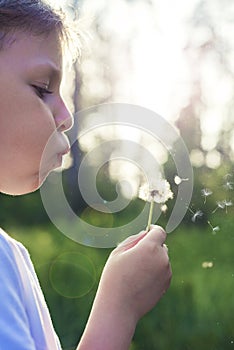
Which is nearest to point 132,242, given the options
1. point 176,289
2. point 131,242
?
point 131,242

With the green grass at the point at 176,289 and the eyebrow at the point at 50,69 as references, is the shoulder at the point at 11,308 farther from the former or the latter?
the green grass at the point at 176,289

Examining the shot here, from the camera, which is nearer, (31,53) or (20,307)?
(20,307)

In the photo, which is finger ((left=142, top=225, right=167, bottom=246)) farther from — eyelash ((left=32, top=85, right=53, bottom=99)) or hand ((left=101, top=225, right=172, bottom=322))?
eyelash ((left=32, top=85, right=53, bottom=99))

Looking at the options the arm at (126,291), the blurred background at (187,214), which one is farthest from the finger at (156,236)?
the blurred background at (187,214)

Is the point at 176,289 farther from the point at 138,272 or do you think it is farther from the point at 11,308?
the point at 11,308

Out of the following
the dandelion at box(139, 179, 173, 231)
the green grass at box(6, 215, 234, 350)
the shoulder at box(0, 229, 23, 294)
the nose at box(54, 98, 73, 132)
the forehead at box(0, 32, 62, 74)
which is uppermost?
the forehead at box(0, 32, 62, 74)

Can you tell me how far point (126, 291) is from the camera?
828 mm

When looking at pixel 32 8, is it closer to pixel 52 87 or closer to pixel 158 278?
pixel 52 87

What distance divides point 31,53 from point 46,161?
127 millimetres

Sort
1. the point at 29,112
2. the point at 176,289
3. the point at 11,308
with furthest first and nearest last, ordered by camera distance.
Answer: the point at 176,289
the point at 29,112
the point at 11,308

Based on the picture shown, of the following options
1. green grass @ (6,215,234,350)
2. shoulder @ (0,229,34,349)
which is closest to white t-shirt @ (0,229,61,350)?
shoulder @ (0,229,34,349)

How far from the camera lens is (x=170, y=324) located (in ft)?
6.86

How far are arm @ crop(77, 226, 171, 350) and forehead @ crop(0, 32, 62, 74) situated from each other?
233 mm

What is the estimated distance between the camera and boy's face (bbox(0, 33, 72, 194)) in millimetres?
808
